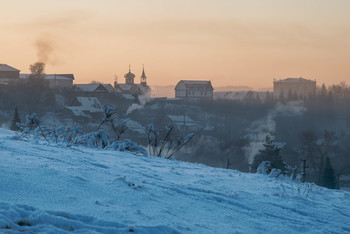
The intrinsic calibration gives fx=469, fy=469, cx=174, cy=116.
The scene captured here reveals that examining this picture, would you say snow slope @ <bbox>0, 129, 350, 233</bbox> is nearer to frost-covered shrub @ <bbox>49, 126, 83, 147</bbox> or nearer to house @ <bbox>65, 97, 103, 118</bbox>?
frost-covered shrub @ <bbox>49, 126, 83, 147</bbox>

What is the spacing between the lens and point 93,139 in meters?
10.5

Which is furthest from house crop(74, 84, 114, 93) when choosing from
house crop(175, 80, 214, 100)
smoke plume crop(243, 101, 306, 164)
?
house crop(175, 80, 214, 100)

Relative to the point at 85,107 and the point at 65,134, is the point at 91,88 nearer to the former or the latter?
the point at 85,107

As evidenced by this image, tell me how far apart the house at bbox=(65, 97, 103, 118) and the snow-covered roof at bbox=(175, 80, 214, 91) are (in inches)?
1363

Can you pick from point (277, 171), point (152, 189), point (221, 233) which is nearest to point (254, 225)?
point (221, 233)

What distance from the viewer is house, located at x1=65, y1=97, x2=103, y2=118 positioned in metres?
65.4

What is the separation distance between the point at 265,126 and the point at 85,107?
90.8ft

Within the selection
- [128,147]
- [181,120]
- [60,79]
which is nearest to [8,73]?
[60,79]

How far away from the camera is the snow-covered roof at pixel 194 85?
10288 centimetres

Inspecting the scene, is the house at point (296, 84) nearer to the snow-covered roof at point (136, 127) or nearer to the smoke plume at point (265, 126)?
the smoke plume at point (265, 126)

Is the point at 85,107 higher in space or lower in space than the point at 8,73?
lower

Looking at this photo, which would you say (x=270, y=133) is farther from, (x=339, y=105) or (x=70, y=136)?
(x=70, y=136)

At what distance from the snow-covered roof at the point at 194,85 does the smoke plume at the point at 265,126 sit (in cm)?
2109

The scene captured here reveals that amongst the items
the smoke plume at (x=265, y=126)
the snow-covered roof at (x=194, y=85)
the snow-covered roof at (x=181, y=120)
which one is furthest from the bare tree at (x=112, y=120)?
the snow-covered roof at (x=194, y=85)
